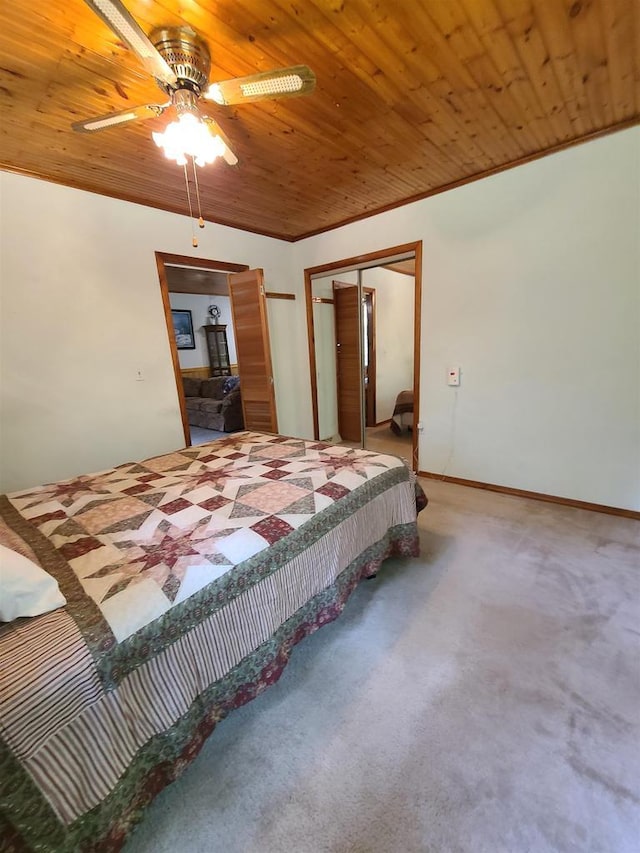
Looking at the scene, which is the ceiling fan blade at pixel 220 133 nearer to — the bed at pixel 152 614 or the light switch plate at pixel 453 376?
the bed at pixel 152 614

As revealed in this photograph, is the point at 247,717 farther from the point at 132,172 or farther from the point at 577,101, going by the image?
the point at 577,101

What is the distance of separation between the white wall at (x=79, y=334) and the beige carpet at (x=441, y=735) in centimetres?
232

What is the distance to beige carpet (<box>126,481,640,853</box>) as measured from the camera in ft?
3.22

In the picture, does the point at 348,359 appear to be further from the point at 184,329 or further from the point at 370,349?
the point at 184,329

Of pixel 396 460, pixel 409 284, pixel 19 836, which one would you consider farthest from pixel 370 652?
pixel 409 284

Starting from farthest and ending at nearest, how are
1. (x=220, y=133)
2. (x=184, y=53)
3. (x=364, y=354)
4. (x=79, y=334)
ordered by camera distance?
(x=364, y=354) → (x=79, y=334) → (x=220, y=133) → (x=184, y=53)

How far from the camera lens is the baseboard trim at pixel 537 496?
254cm

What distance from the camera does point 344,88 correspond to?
174 centimetres

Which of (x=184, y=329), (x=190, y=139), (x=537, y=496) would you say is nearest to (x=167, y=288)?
(x=190, y=139)

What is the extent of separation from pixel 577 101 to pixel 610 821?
3184 millimetres

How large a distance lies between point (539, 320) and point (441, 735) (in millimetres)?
2745

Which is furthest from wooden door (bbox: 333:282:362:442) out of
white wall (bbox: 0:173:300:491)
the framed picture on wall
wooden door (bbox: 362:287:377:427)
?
the framed picture on wall

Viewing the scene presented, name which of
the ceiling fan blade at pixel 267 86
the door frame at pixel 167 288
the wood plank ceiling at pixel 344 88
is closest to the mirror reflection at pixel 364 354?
the door frame at pixel 167 288

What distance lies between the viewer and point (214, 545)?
4.06ft
